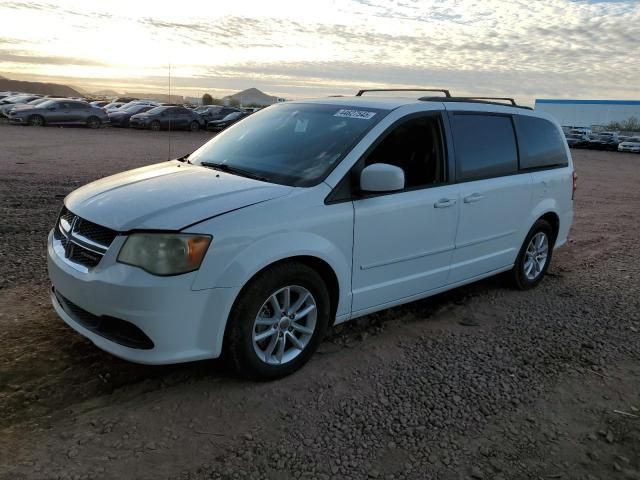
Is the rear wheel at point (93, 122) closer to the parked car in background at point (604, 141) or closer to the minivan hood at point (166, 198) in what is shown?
the minivan hood at point (166, 198)

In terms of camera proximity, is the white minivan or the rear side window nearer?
the white minivan

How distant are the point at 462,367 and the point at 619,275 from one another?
3.61 metres

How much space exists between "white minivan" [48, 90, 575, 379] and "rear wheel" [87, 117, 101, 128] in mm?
28771

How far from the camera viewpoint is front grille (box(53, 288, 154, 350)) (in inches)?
128

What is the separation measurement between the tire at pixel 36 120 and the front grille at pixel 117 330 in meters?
29.4

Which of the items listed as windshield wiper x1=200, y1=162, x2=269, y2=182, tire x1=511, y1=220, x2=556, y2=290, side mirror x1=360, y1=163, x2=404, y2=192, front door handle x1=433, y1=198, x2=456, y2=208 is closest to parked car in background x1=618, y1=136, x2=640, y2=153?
tire x1=511, y1=220, x2=556, y2=290

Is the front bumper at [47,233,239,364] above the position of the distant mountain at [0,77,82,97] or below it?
above

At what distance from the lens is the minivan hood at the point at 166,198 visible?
3.34 metres

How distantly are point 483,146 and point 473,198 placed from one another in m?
0.57

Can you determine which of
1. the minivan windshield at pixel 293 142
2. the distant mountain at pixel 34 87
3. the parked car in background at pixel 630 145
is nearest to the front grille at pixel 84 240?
the minivan windshield at pixel 293 142

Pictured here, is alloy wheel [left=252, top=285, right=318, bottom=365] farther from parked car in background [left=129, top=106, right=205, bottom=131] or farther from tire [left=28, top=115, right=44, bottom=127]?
tire [left=28, top=115, right=44, bottom=127]

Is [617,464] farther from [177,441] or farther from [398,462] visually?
[177,441]

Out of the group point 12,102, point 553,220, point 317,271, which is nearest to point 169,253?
point 317,271

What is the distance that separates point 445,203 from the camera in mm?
4594
